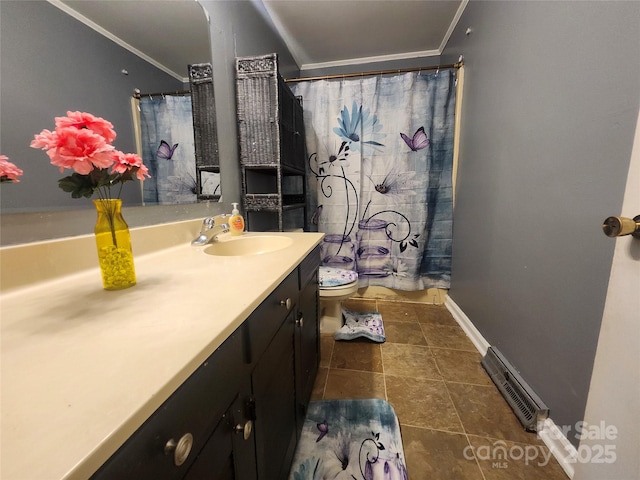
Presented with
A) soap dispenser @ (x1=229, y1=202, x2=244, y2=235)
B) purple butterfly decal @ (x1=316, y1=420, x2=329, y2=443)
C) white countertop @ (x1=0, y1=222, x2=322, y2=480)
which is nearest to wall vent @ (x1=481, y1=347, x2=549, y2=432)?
purple butterfly decal @ (x1=316, y1=420, x2=329, y2=443)

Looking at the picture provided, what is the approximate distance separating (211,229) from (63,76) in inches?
24.6

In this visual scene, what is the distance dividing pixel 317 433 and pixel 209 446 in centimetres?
82

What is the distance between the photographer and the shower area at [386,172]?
6.38 feet

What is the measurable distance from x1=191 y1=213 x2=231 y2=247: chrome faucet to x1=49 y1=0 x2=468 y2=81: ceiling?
0.60 meters

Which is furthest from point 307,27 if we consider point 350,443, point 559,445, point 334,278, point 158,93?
point 559,445

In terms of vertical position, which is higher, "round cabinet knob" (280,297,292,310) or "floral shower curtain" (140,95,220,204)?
"floral shower curtain" (140,95,220,204)

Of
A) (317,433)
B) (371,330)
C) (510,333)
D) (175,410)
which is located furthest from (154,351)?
(371,330)

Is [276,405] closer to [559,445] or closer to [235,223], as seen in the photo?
[235,223]

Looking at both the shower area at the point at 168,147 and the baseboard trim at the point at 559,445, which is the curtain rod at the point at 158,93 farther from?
the baseboard trim at the point at 559,445

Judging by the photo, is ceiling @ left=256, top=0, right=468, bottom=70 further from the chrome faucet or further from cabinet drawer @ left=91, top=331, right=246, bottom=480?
cabinet drawer @ left=91, top=331, right=246, bottom=480

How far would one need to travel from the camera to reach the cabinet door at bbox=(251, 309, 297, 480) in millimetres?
583

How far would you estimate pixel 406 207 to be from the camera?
207 centimetres

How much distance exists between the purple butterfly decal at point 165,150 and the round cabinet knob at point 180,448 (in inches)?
36.8

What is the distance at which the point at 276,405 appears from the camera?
27.5 inches
